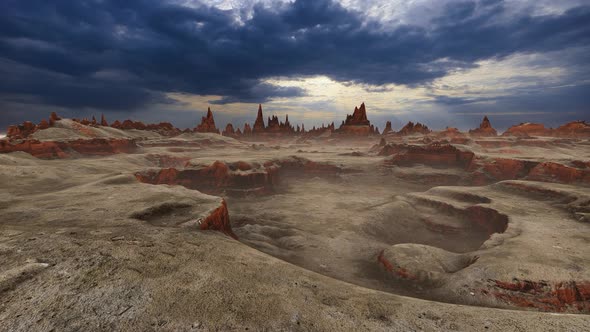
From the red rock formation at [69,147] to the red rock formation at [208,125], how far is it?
1580 inches

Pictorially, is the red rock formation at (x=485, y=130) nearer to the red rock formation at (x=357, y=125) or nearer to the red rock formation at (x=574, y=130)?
the red rock formation at (x=574, y=130)

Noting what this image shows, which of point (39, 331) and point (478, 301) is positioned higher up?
point (39, 331)

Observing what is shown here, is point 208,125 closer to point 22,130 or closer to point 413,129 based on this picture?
point 22,130

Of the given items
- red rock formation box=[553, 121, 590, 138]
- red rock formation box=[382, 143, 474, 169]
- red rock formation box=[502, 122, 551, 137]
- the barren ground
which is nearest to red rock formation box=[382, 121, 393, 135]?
red rock formation box=[502, 122, 551, 137]

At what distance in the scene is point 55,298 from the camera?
4.91 metres

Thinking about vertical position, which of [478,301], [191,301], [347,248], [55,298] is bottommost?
[347,248]

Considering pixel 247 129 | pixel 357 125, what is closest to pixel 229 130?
pixel 247 129

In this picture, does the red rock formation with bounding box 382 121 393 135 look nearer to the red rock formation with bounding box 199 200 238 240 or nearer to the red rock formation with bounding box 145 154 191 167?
the red rock formation with bounding box 145 154 191 167

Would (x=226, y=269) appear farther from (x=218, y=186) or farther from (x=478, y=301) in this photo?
(x=218, y=186)

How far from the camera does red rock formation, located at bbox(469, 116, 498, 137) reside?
85.1 meters

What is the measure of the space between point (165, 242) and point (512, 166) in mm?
40094

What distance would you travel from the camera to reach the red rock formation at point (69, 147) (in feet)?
110

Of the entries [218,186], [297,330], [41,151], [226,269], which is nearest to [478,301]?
[297,330]

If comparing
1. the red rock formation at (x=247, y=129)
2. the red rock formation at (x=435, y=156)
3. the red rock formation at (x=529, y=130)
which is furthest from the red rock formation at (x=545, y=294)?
the red rock formation at (x=247, y=129)
